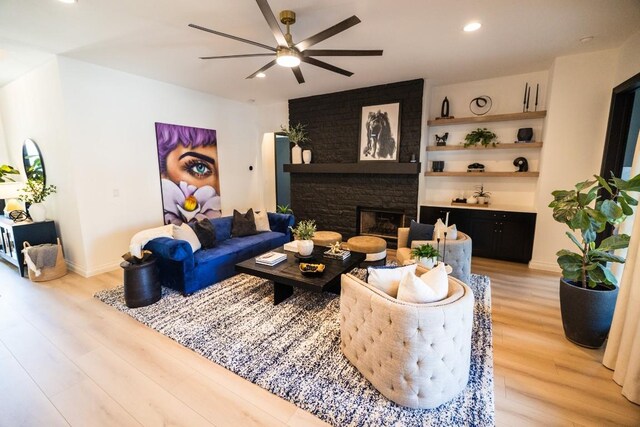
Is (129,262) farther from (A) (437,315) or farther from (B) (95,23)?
(A) (437,315)

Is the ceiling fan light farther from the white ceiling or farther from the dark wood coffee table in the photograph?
the dark wood coffee table

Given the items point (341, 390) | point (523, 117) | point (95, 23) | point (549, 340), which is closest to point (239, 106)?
point (95, 23)

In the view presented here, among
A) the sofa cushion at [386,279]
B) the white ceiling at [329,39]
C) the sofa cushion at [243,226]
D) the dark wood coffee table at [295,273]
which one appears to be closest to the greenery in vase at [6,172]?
the white ceiling at [329,39]

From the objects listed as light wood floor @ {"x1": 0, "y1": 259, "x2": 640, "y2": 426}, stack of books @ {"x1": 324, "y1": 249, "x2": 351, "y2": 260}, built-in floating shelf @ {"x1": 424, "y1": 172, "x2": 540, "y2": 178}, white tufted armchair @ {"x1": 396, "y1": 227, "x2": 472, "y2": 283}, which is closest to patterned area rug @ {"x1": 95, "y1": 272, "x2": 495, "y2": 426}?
light wood floor @ {"x1": 0, "y1": 259, "x2": 640, "y2": 426}

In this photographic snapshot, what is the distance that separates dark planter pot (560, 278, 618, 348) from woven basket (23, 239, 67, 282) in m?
5.87

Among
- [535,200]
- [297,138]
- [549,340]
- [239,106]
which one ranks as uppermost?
[239,106]

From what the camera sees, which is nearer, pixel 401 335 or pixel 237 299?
pixel 401 335

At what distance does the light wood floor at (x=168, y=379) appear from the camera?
1722 millimetres

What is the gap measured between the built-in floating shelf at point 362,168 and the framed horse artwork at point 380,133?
16 centimetres

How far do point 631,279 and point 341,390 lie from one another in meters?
2.14

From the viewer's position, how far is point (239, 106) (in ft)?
19.4

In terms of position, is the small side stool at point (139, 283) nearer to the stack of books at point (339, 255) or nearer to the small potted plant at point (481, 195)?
the stack of books at point (339, 255)

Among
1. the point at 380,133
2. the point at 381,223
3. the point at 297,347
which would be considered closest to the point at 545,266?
the point at 381,223

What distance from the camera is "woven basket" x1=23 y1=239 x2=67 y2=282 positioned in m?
3.68
